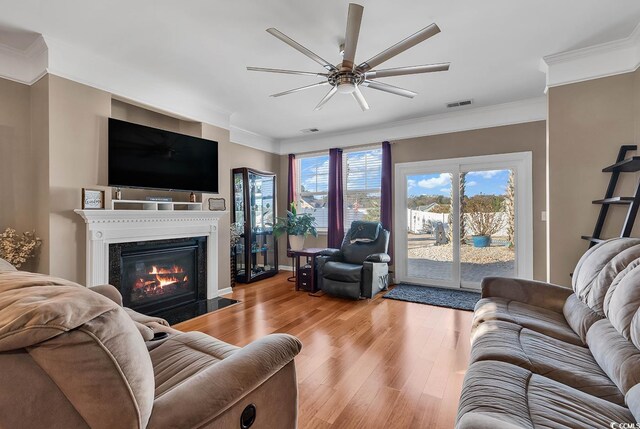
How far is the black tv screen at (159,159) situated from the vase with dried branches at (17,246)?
823mm

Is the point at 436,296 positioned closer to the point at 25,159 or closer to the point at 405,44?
the point at 405,44

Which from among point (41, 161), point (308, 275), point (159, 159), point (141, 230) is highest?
point (159, 159)

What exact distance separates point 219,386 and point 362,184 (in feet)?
15.3

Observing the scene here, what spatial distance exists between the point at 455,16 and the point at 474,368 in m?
2.44

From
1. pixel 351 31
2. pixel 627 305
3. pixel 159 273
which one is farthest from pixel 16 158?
pixel 627 305

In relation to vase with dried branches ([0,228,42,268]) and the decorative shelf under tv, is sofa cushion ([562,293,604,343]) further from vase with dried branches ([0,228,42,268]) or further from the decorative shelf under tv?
vase with dried branches ([0,228,42,268])

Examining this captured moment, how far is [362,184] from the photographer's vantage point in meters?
5.36

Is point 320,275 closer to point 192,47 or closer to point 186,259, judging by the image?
point 186,259

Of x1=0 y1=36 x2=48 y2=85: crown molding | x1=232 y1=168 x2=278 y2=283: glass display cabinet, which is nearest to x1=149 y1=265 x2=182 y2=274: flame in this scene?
x1=232 y1=168 x2=278 y2=283: glass display cabinet

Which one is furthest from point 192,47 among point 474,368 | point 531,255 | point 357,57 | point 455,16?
point 531,255

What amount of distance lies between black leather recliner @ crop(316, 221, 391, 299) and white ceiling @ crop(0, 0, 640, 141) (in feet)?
7.17

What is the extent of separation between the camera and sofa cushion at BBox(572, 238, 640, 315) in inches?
64.7

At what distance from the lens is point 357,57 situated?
2.83 m

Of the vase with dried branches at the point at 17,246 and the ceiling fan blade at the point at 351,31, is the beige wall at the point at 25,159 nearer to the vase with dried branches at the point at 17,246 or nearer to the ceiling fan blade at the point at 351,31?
the vase with dried branches at the point at 17,246
